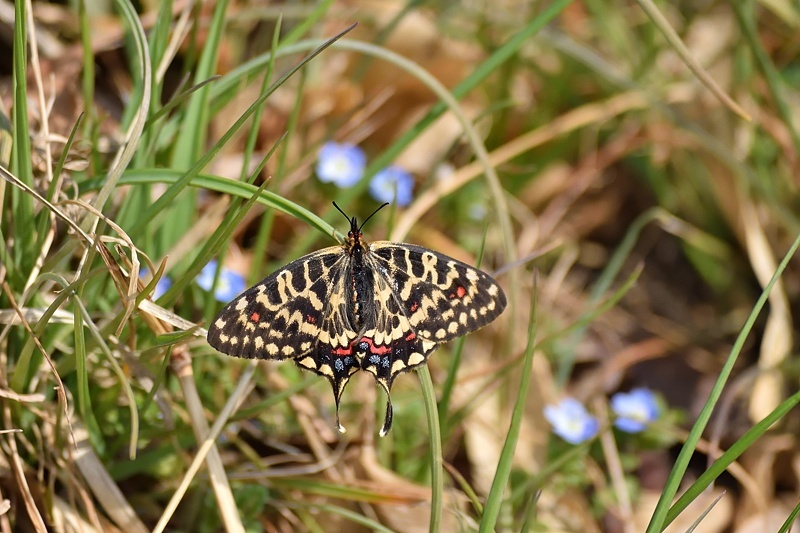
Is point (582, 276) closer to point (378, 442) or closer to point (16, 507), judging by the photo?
point (378, 442)

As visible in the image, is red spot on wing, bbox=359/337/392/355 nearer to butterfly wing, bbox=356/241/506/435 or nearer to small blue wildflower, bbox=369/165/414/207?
butterfly wing, bbox=356/241/506/435

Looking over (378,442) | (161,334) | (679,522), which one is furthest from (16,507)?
(679,522)

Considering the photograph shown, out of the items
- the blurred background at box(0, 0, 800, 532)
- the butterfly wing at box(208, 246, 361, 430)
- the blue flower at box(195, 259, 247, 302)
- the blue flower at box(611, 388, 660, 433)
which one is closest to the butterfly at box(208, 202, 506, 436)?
the butterfly wing at box(208, 246, 361, 430)

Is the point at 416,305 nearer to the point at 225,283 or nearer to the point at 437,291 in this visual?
the point at 437,291

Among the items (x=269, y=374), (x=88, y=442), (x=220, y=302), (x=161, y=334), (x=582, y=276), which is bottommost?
(x=88, y=442)

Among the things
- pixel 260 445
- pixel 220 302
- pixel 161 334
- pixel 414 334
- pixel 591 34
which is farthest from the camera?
pixel 591 34

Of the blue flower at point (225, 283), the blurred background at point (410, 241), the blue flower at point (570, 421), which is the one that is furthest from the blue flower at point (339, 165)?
the blue flower at point (570, 421)

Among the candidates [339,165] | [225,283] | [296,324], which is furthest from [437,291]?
[339,165]
